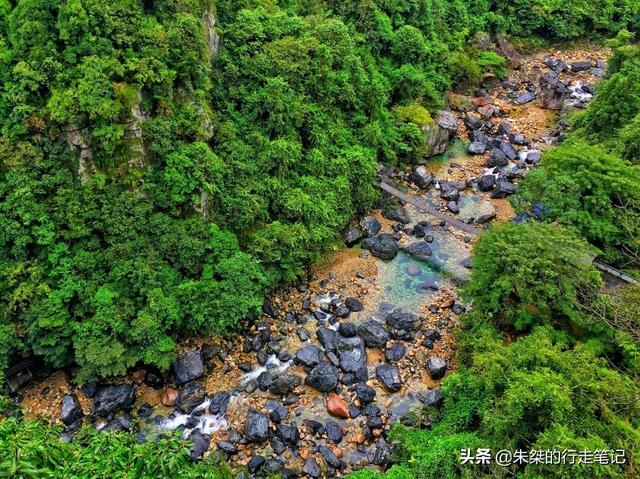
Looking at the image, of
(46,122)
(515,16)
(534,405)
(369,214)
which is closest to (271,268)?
(369,214)

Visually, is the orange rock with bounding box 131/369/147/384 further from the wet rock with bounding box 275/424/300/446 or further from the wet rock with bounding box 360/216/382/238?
the wet rock with bounding box 360/216/382/238

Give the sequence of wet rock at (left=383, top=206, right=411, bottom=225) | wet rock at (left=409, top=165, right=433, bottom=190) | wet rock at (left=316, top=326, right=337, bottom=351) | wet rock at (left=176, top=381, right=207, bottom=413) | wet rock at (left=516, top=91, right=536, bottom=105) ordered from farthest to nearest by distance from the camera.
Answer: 1. wet rock at (left=516, top=91, right=536, bottom=105)
2. wet rock at (left=409, top=165, right=433, bottom=190)
3. wet rock at (left=383, top=206, right=411, bottom=225)
4. wet rock at (left=316, top=326, right=337, bottom=351)
5. wet rock at (left=176, top=381, right=207, bottom=413)

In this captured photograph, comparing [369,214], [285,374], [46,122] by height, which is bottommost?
[285,374]

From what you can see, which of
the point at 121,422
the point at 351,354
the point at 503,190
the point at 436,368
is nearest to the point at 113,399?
the point at 121,422

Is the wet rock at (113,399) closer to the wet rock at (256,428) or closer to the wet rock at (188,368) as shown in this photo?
the wet rock at (188,368)

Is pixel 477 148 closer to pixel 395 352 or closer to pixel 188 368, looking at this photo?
pixel 395 352

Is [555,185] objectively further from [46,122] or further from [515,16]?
[515,16]

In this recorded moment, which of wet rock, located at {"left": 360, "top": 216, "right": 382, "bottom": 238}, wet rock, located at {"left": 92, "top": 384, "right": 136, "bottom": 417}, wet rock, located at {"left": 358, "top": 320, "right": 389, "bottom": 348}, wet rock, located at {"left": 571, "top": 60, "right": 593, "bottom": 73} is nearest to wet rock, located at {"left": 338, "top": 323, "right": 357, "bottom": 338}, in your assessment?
wet rock, located at {"left": 358, "top": 320, "right": 389, "bottom": 348}
